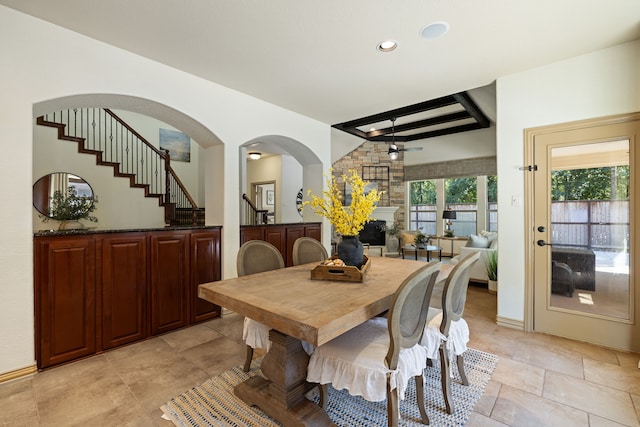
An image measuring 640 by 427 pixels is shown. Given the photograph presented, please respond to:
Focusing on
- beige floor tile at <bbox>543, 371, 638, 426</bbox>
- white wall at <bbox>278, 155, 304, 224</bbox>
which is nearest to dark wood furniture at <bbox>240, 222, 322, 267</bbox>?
beige floor tile at <bbox>543, 371, 638, 426</bbox>

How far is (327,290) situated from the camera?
176 cm

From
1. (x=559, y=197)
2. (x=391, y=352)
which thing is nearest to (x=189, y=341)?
(x=391, y=352)

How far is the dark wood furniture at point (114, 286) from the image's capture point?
2.28m

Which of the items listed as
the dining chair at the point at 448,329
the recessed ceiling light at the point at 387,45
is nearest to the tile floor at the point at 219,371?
the dining chair at the point at 448,329

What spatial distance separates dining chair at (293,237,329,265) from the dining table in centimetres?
85

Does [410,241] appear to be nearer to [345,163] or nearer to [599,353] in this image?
[345,163]

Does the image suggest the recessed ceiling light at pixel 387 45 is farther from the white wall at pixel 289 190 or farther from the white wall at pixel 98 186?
the white wall at pixel 289 190

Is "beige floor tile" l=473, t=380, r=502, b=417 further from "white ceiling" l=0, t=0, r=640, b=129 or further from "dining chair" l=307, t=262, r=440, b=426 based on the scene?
"white ceiling" l=0, t=0, r=640, b=129

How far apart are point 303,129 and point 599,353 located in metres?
4.15

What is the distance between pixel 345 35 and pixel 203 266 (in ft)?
8.90

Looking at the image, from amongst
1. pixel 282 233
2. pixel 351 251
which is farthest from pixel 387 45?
pixel 282 233

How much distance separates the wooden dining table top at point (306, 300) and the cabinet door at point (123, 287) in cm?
138

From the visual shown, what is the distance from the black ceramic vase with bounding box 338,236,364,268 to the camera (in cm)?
218

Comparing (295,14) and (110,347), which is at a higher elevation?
(295,14)
